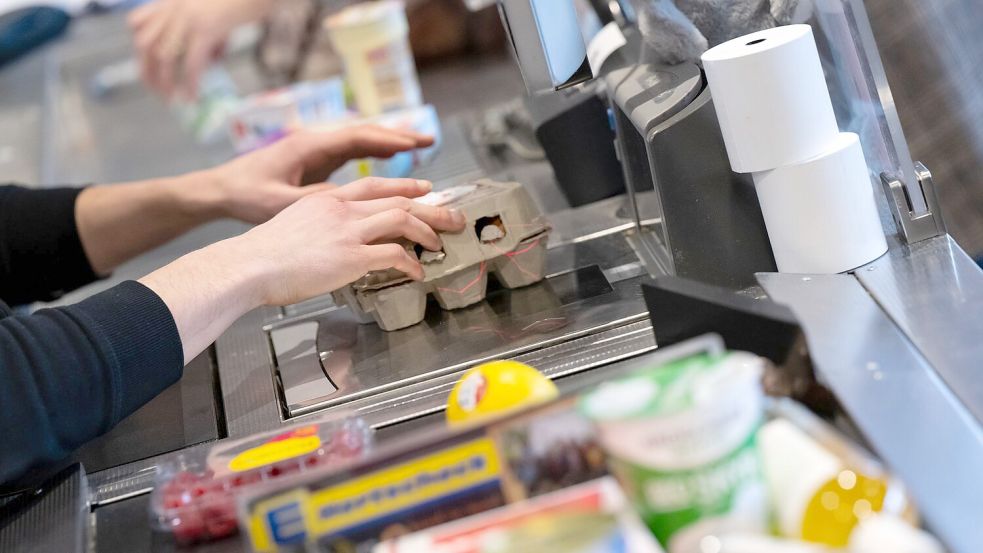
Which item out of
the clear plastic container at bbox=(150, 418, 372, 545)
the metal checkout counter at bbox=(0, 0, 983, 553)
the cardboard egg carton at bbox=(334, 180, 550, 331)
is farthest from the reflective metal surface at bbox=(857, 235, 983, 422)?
the clear plastic container at bbox=(150, 418, 372, 545)

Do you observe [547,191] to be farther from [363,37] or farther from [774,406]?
[774,406]

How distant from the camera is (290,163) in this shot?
166cm

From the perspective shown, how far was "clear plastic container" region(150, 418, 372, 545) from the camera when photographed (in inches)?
37.9

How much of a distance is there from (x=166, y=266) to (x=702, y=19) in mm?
682

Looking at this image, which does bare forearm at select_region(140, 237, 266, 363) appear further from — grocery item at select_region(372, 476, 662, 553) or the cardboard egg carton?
grocery item at select_region(372, 476, 662, 553)

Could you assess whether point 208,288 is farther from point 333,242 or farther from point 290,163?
point 290,163

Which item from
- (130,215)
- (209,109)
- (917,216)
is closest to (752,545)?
(917,216)

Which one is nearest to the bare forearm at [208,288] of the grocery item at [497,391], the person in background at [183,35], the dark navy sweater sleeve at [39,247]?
the grocery item at [497,391]

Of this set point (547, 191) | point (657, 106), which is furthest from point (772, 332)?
point (547, 191)

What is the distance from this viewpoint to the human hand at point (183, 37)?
7.48 feet

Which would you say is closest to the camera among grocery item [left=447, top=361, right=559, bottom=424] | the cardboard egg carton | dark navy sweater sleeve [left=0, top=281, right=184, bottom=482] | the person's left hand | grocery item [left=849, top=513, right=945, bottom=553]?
grocery item [left=849, top=513, right=945, bottom=553]

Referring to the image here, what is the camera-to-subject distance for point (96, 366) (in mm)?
1096

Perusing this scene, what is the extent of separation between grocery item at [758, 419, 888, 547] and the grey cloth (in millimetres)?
699

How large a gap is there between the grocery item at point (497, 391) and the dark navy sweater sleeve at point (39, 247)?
1.04m
